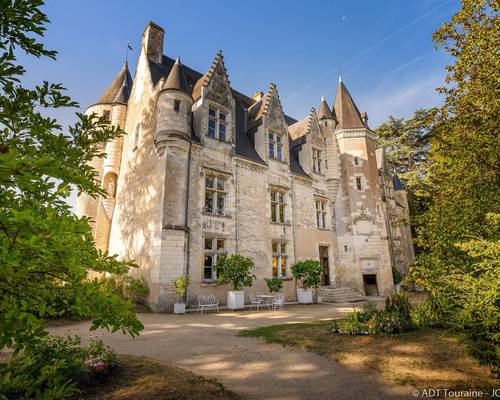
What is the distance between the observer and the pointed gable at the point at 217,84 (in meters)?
16.5

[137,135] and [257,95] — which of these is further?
[257,95]

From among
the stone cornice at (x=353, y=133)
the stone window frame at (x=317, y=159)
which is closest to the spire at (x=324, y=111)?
the stone cornice at (x=353, y=133)

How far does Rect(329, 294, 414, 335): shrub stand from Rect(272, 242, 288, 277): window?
9.13 metres

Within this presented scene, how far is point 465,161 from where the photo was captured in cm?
664

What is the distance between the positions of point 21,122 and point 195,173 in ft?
38.4

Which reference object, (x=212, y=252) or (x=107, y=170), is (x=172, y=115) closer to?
(x=212, y=252)

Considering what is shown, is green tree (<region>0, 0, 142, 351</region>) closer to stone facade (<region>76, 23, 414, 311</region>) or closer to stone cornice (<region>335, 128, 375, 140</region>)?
stone facade (<region>76, 23, 414, 311</region>)

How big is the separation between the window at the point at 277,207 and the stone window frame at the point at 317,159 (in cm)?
428

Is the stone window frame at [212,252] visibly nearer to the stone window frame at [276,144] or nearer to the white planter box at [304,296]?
the white planter box at [304,296]

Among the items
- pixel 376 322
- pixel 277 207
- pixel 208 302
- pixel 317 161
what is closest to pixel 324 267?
pixel 277 207

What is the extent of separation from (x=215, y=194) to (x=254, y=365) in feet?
35.4

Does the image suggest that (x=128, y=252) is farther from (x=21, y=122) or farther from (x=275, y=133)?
(x=21, y=122)

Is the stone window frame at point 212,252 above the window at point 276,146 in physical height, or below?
below

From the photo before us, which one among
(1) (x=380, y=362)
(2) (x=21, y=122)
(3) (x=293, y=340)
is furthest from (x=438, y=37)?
(2) (x=21, y=122)
